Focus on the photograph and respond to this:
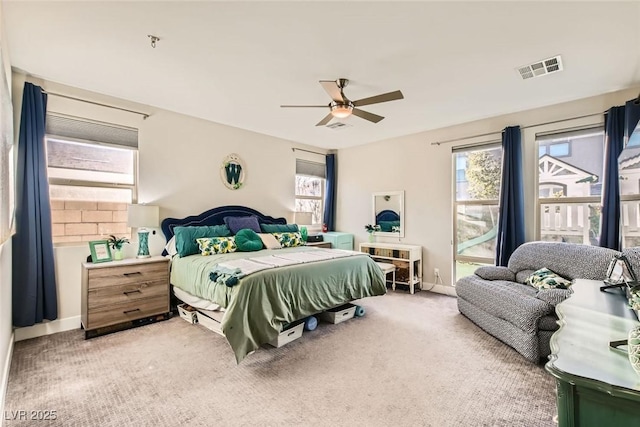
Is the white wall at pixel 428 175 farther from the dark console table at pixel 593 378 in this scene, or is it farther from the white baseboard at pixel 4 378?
the white baseboard at pixel 4 378

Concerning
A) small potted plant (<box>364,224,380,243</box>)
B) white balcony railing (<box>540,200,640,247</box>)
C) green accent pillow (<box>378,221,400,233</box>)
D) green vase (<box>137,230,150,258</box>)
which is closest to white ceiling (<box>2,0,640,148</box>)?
white balcony railing (<box>540,200,640,247</box>)

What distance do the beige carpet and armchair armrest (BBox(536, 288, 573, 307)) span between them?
23.1 inches

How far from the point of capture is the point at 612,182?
10.7 feet

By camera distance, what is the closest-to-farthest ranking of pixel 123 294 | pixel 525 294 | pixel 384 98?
pixel 384 98 → pixel 525 294 → pixel 123 294

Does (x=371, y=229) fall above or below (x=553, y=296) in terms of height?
above

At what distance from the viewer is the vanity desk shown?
15.8 feet

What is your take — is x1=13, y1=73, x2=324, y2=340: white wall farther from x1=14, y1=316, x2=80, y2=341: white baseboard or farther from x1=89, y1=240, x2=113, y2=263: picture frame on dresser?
x1=89, y1=240, x2=113, y2=263: picture frame on dresser

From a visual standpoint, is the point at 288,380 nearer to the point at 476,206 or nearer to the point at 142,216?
the point at 142,216

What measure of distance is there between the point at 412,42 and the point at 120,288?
3.79 m

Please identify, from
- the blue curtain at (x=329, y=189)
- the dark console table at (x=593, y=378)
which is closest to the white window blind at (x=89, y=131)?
the blue curtain at (x=329, y=189)

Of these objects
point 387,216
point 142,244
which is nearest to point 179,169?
point 142,244

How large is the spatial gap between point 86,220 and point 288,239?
2535 mm

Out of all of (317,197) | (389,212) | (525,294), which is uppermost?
(317,197)

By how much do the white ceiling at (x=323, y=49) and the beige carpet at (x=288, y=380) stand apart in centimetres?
271
